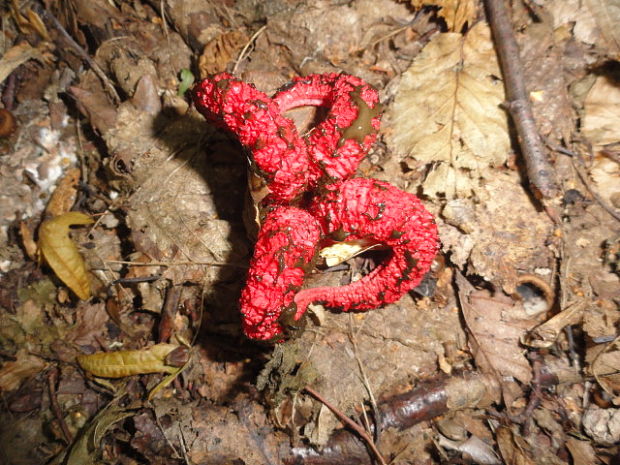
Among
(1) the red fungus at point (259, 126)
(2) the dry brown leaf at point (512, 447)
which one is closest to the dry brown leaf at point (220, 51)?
(1) the red fungus at point (259, 126)

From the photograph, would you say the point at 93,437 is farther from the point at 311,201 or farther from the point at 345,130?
the point at 345,130

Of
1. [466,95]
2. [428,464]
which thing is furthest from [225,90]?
[428,464]

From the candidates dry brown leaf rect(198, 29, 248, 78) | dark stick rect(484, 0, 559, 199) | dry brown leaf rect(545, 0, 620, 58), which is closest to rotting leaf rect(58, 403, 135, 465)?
dry brown leaf rect(198, 29, 248, 78)

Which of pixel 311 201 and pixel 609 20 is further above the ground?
pixel 609 20

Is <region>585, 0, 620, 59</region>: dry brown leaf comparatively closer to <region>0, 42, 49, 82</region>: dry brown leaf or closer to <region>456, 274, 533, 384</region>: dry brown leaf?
<region>456, 274, 533, 384</region>: dry brown leaf

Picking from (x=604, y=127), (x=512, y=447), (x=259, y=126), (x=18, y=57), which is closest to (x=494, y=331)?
(x=512, y=447)

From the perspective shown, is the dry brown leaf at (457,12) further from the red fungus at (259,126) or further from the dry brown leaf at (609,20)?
the red fungus at (259,126)

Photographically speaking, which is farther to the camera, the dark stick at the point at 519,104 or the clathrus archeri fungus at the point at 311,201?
the dark stick at the point at 519,104
